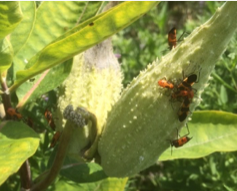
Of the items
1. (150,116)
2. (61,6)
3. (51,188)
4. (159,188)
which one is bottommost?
(159,188)

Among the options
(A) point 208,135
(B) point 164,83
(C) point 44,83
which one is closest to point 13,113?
(C) point 44,83

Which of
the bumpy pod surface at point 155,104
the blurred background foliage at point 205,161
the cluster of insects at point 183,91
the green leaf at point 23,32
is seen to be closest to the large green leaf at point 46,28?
the green leaf at point 23,32

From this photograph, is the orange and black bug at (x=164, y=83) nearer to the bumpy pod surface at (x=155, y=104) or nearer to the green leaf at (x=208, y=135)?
the bumpy pod surface at (x=155, y=104)

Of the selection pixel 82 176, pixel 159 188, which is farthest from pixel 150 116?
pixel 159 188

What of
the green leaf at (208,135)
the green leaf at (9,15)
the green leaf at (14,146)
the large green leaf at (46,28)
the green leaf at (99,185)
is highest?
the green leaf at (9,15)

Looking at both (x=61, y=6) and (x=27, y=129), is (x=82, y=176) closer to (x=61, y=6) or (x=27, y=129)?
(x=27, y=129)

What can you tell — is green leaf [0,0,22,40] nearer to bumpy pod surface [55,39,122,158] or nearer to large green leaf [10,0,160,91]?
large green leaf [10,0,160,91]

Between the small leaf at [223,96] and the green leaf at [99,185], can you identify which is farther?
the small leaf at [223,96]
